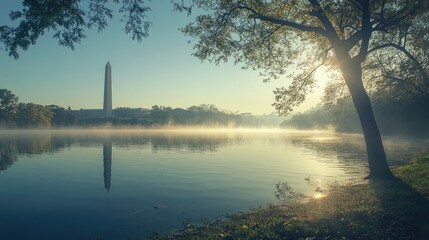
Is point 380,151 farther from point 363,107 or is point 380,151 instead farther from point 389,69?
point 389,69

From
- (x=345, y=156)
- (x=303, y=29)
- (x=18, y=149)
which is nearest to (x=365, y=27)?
(x=303, y=29)

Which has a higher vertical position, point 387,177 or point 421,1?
point 421,1

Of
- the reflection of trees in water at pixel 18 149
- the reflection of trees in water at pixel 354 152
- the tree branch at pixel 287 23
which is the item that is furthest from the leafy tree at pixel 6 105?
the tree branch at pixel 287 23

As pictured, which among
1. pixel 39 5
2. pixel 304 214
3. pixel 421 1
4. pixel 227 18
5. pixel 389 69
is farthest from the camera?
pixel 389 69

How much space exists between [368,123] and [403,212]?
1034 centimetres

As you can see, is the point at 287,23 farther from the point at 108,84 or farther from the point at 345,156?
the point at 108,84

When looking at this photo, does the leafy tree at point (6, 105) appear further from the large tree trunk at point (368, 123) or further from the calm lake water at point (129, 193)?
the large tree trunk at point (368, 123)

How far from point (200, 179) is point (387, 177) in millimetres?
13242

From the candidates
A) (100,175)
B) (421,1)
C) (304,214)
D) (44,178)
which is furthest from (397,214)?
(44,178)

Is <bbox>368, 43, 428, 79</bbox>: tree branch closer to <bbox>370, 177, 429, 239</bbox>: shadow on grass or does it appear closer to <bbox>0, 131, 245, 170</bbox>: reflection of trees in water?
<bbox>370, 177, 429, 239</bbox>: shadow on grass

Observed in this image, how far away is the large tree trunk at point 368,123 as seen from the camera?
845 inches

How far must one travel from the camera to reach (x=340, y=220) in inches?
464

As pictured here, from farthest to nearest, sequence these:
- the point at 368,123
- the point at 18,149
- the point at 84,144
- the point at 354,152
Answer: the point at 84,144, the point at 18,149, the point at 354,152, the point at 368,123

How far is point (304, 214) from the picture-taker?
13672mm
